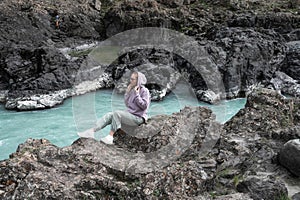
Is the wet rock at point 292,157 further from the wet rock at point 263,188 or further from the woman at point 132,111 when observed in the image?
the woman at point 132,111

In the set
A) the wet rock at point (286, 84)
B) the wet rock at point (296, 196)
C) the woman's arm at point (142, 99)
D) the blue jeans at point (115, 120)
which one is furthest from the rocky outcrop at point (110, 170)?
the wet rock at point (286, 84)

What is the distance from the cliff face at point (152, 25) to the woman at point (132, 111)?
11533 mm

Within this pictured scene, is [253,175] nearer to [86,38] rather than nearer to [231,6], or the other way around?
[86,38]

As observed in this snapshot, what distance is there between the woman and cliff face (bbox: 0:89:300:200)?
7.6 inches

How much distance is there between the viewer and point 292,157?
500cm

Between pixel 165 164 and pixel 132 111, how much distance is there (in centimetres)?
142

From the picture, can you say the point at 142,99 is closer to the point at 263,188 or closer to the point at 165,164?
the point at 165,164

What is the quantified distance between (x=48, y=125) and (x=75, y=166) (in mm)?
9917

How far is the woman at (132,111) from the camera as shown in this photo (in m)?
5.65

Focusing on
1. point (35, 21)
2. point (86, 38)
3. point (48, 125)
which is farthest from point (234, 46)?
point (35, 21)

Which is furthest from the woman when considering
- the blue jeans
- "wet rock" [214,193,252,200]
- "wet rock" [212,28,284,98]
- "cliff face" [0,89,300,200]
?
→ "wet rock" [212,28,284,98]

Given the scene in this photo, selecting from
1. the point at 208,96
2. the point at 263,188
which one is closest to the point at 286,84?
the point at 208,96

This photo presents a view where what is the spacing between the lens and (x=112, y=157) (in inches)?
194

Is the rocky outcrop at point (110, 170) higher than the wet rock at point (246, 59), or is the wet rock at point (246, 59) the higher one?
the rocky outcrop at point (110, 170)
